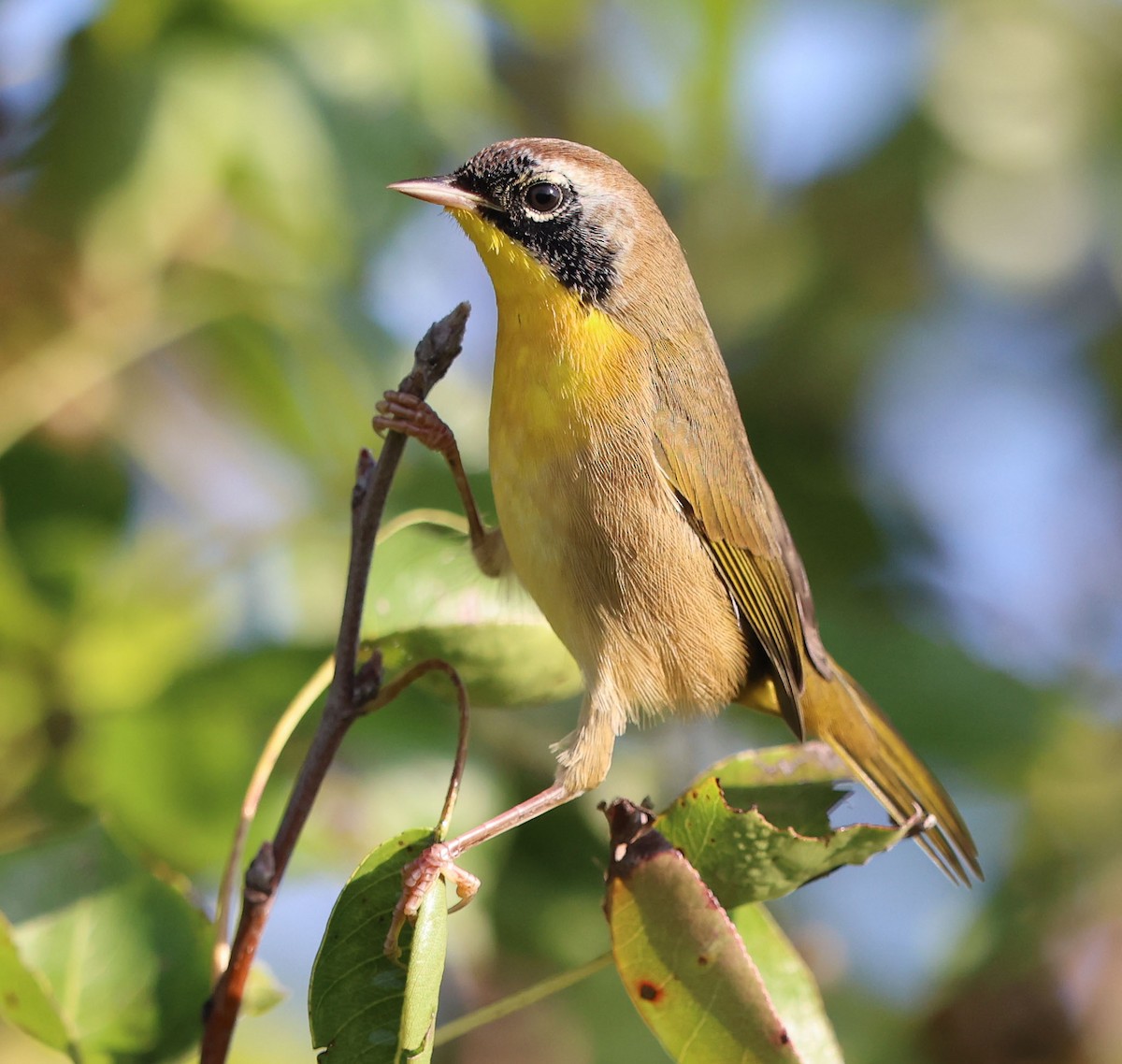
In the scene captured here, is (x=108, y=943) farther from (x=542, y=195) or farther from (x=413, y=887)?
(x=542, y=195)

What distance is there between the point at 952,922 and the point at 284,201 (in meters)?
2.53

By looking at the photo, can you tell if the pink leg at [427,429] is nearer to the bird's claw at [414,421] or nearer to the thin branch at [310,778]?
the bird's claw at [414,421]

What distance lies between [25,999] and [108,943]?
0.44 feet

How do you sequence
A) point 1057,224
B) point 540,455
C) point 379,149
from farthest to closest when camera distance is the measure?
point 1057,224
point 379,149
point 540,455

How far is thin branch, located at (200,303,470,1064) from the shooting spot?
5.63 ft

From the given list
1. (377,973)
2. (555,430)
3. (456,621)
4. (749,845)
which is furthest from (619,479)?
(377,973)

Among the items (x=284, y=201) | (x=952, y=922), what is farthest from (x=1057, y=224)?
(x=284, y=201)

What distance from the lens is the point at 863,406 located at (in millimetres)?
4352

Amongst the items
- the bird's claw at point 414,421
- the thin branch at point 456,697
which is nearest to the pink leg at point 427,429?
the bird's claw at point 414,421

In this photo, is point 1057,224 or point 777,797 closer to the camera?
point 777,797

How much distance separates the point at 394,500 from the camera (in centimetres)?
298

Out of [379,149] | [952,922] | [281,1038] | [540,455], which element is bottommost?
[952,922]

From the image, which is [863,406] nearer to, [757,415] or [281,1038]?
[757,415]

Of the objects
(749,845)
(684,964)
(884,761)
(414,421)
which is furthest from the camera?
(884,761)
